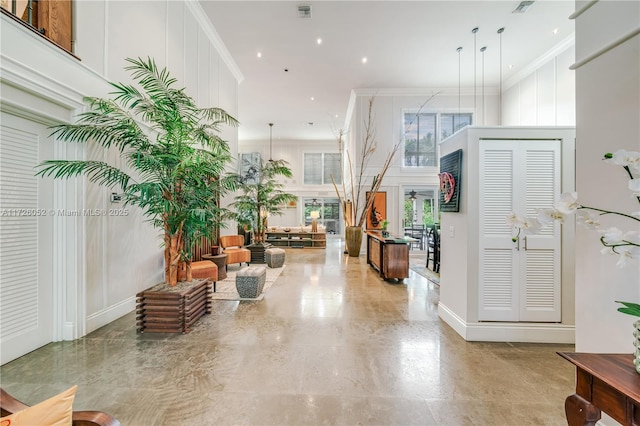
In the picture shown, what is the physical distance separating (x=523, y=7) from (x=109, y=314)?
26.1 ft

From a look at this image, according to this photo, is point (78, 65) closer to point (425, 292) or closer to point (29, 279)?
point (29, 279)

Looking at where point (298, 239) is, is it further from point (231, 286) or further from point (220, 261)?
point (231, 286)

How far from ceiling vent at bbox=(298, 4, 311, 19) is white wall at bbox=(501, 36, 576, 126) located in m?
5.38

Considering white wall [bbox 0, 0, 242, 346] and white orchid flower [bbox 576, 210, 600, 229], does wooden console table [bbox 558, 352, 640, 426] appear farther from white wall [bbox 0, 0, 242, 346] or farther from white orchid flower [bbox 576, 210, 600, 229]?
white wall [bbox 0, 0, 242, 346]

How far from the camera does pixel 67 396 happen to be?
0.93 metres

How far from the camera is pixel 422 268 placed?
253 inches

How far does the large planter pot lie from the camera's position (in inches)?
302

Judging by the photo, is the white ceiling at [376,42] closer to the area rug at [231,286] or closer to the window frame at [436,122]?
the window frame at [436,122]

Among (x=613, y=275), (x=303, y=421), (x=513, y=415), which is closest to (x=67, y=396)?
(x=303, y=421)

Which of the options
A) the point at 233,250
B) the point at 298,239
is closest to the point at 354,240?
the point at 298,239

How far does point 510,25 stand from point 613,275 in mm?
5812

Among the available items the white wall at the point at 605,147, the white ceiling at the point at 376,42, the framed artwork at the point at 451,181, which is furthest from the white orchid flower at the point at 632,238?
the white ceiling at the point at 376,42

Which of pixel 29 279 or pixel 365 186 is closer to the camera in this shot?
pixel 29 279

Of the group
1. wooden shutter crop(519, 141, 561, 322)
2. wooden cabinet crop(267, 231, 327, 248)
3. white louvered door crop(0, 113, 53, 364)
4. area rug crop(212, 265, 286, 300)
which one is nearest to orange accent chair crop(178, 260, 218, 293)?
area rug crop(212, 265, 286, 300)
